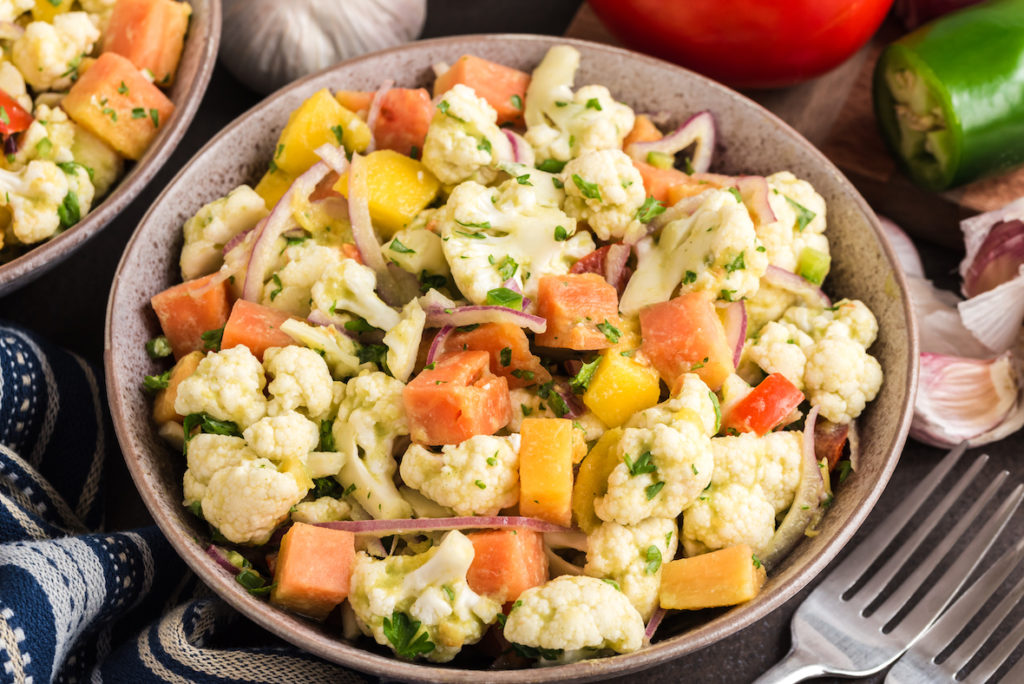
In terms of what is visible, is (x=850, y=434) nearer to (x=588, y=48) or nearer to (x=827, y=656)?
(x=827, y=656)

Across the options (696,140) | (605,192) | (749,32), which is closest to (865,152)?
(749,32)

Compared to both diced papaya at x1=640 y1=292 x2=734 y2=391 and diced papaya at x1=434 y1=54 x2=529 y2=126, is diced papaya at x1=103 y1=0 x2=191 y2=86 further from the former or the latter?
diced papaya at x1=640 y1=292 x2=734 y2=391

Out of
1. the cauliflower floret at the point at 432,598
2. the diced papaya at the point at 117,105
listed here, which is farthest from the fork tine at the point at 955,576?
the diced papaya at the point at 117,105

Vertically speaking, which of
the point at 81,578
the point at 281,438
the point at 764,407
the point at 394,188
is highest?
the point at 394,188

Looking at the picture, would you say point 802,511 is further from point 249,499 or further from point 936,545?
point 249,499

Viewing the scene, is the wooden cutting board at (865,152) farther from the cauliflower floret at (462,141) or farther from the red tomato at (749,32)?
the cauliflower floret at (462,141)

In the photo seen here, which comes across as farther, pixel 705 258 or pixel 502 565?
pixel 705 258
